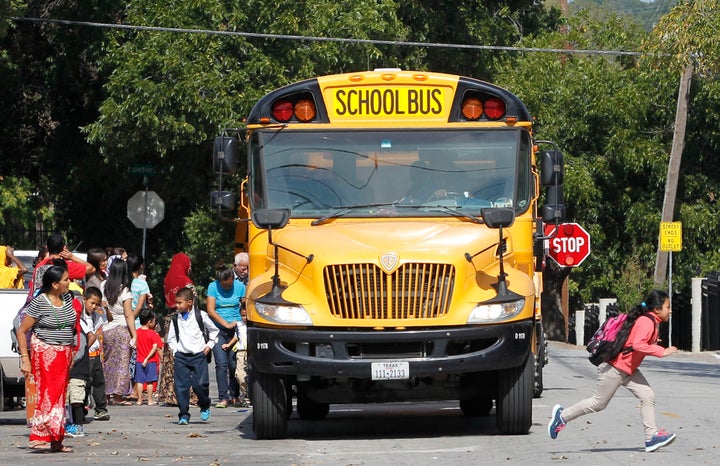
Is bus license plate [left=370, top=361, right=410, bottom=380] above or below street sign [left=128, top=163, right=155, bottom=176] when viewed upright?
below

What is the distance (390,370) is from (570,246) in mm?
19285

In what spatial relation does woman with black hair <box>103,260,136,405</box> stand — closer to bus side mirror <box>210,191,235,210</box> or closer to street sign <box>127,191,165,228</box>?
bus side mirror <box>210,191,235,210</box>

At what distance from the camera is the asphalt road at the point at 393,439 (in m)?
11.5

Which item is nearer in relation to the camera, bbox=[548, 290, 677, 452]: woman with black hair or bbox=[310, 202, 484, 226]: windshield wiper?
bbox=[548, 290, 677, 452]: woman with black hair

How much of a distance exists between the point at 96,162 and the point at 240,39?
157 inches

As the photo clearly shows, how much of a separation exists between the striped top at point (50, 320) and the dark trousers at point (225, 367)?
4.39 m

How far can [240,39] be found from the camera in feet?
89.5

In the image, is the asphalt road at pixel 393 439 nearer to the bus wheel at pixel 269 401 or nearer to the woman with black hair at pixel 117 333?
the bus wheel at pixel 269 401

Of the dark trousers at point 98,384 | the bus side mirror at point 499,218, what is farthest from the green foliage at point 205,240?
the bus side mirror at point 499,218

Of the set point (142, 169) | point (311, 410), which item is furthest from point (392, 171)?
point (142, 169)

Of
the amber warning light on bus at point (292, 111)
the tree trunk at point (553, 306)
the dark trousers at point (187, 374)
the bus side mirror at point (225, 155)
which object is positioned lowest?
the tree trunk at point (553, 306)

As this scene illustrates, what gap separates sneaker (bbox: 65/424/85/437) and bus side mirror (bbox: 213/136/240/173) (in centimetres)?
277

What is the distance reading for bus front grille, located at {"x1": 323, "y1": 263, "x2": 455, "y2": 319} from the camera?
484 inches

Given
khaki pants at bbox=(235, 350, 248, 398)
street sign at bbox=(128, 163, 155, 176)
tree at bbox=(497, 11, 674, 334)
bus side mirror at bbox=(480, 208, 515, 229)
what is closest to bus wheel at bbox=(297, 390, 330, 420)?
khaki pants at bbox=(235, 350, 248, 398)
